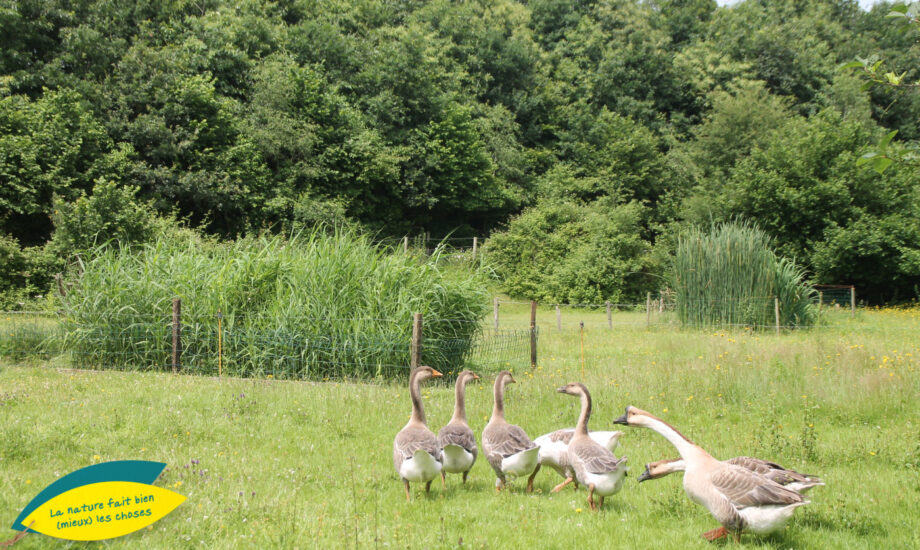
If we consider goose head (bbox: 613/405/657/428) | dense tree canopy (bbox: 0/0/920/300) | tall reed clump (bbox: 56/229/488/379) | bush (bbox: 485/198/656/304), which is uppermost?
dense tree canopy (bbox: 0/0/920/300)

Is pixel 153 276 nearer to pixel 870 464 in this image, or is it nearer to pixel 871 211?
pixel 870 464

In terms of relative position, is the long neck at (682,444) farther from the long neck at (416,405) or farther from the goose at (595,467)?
the long neck at (416,405)

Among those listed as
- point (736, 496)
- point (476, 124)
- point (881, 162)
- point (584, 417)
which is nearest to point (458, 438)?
point (584, 417)

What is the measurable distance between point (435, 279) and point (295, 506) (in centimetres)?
792

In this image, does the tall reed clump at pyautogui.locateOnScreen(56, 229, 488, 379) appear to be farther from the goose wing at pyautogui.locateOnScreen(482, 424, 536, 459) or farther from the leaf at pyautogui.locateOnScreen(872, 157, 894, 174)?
the leaf at pyautogui.locateOnScreen(872, 157, 894, 174)

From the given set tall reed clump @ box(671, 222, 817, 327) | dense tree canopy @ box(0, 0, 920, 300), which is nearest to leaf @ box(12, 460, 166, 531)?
tall reed clump @ box(671, 222, 817, 327)

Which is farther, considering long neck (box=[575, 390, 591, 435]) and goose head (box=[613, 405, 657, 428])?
long neck (box=[575, 390, 591, 435])

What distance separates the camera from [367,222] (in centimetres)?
3888

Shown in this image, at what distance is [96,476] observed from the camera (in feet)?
14.2

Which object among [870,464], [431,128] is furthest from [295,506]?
[431,128]

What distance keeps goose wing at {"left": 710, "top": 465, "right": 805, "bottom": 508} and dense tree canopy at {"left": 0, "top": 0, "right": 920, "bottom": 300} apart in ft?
67.1

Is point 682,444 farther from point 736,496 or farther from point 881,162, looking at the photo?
point 881,162

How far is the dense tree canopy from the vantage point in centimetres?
2819

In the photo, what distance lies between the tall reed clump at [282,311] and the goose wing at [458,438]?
5405 mm
